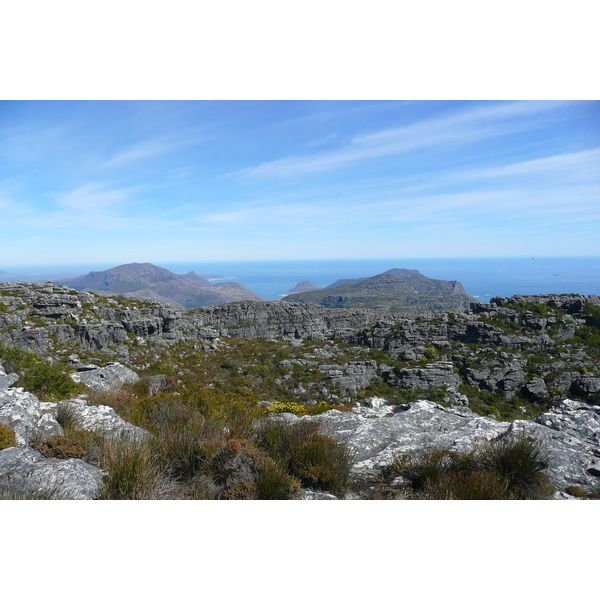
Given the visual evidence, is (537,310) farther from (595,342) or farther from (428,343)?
(428,343)

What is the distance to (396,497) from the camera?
352 cm

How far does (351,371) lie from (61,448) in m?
20.4

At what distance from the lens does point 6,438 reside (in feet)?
11.2

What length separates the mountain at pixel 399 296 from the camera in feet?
319

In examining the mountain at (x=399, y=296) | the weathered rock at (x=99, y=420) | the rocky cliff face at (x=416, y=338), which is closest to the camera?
the weathered rock at (x=99, y=420)

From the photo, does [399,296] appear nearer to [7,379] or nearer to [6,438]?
[7,379]

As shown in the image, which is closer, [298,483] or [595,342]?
[298,483]

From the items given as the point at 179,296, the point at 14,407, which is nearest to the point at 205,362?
the point at 14,407

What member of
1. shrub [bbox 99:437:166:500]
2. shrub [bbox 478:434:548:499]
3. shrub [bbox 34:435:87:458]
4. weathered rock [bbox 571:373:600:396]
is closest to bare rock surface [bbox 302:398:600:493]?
shrub [bbox 478:434:548:499]

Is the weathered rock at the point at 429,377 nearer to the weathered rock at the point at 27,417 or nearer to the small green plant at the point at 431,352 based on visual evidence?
the small green plant at the point at 431,352

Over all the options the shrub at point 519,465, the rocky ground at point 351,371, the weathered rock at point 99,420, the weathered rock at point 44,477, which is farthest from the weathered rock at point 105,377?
the shrub at point 519,465

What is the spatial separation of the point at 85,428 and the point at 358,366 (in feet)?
67.4

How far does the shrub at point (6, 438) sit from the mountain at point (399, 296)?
255 feet

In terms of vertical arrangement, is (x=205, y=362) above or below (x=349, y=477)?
below
